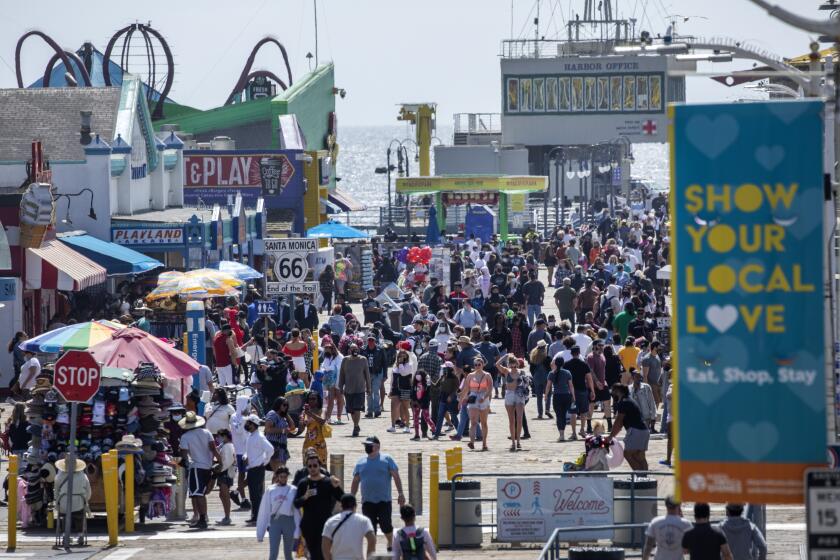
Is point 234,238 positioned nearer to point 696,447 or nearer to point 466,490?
point 466,490

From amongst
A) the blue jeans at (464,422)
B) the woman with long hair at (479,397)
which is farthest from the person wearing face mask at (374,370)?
the woman with long hair at (479,397)

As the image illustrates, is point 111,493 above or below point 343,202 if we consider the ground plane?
below

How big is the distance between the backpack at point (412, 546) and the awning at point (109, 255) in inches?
845

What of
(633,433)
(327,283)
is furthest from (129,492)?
(327,283)

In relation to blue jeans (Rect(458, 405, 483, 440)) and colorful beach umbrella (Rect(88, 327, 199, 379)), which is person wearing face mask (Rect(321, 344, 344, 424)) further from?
colorful beach umbrella (Rect(88, 327, 199, 379))

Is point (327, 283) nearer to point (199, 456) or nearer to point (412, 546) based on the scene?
point (199, 456)

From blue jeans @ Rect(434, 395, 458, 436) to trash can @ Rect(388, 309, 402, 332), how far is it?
8820mm

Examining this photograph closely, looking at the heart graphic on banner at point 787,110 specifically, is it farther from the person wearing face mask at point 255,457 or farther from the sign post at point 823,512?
the person wearing face mask at point 255,457

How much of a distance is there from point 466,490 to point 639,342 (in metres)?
9.31

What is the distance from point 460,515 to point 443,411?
23.7 feet

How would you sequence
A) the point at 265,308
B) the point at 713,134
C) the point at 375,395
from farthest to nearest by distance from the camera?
the point at 265,308 < the point at 375,395 < the point at 713,134

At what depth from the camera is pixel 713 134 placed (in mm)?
9039

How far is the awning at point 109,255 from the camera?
113ft

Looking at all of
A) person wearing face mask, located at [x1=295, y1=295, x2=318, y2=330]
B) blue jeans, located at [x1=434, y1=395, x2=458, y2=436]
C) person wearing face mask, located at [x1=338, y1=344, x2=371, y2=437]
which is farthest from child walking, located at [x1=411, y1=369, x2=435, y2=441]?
person wearing face mask, located at [x1=295, y1=295, x2=318, y2=330]
